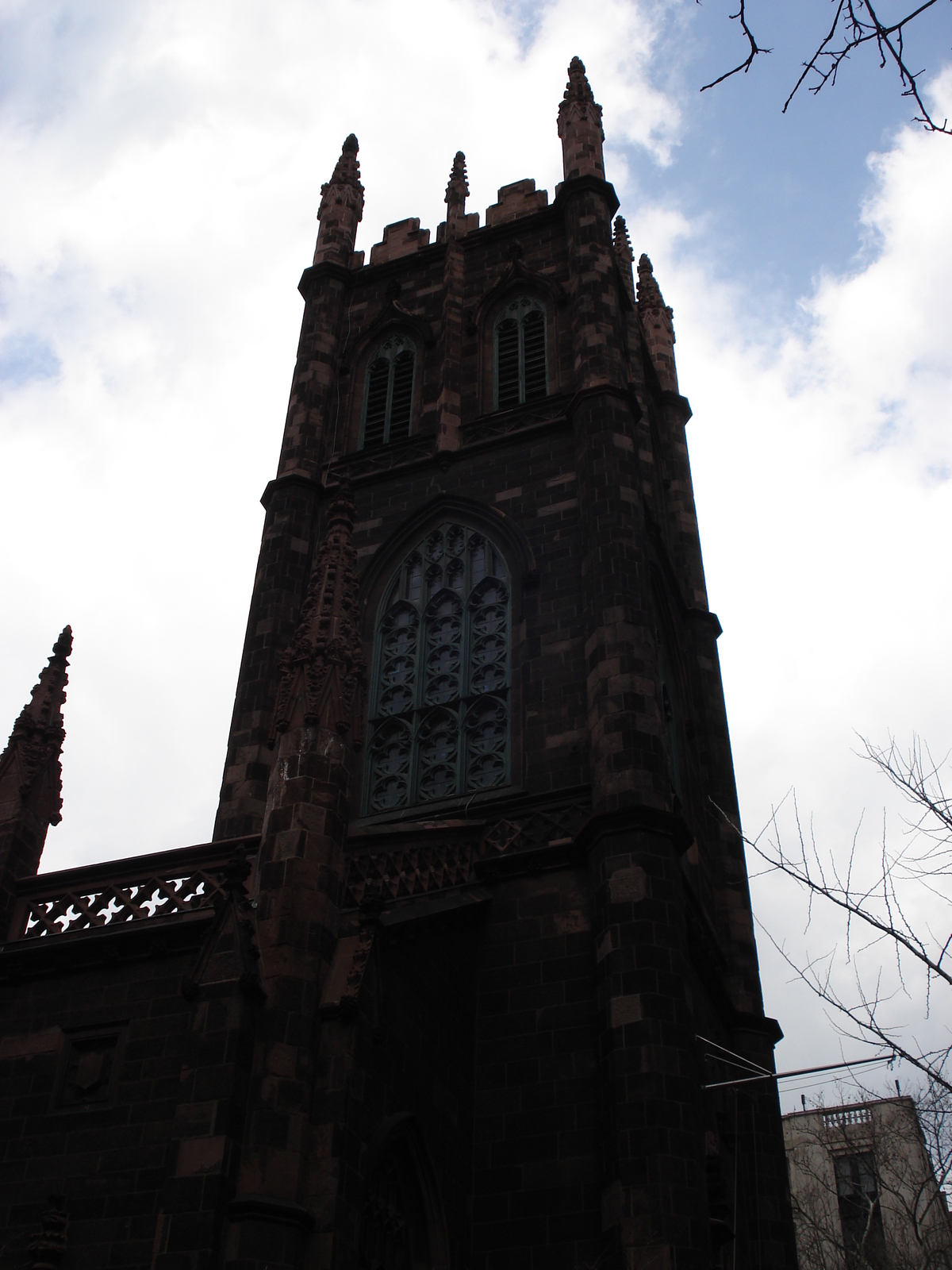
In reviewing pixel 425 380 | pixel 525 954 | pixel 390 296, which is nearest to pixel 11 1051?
pixel 525 954

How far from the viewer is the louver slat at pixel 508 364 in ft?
79.1

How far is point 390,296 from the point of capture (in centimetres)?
2742

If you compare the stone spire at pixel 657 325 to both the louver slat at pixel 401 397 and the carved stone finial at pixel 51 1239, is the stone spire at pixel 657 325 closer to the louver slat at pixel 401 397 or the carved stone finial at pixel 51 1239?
the louver slat at pixel 401 397

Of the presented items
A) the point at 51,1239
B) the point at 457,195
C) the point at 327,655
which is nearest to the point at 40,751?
the point at 327,655

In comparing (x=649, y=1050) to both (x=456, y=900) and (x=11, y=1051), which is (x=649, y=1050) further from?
(x=11, y=1051)

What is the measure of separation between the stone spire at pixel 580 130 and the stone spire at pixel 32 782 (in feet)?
51.5

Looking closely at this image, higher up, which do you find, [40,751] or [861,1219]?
[40,751]

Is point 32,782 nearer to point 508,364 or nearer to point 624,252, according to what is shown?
point 508,364

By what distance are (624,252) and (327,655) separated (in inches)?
785

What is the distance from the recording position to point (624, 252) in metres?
30.5

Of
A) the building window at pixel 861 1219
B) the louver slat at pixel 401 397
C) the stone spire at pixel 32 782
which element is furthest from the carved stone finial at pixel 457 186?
the building window at pixel 861 1219

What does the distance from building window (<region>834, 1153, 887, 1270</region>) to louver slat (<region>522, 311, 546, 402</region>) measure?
45.8 feet

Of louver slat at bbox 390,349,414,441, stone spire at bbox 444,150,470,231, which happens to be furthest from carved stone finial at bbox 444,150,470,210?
louver slat at bbox 390,349,414,441

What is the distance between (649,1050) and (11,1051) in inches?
253
